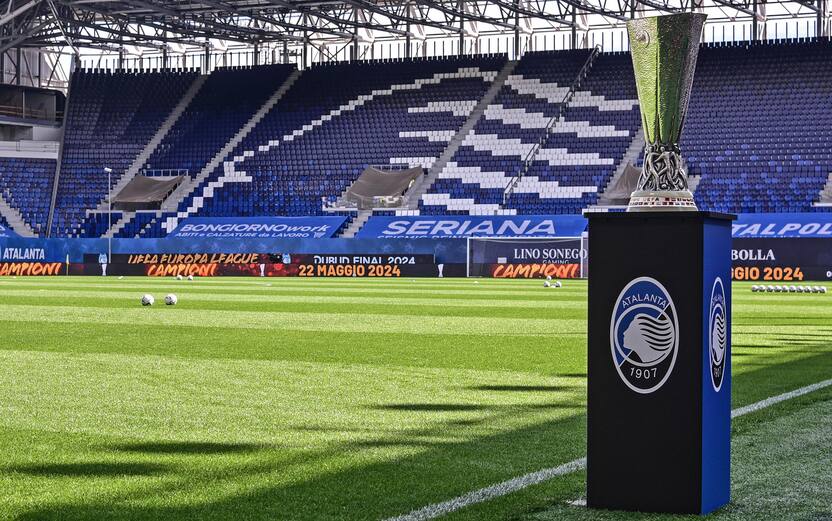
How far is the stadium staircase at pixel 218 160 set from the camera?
6088 centimetres

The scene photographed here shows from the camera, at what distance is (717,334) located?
618 centimetres

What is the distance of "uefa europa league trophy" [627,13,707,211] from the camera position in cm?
604

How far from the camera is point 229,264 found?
5206 centimetres

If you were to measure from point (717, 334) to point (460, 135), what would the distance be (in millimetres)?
54119

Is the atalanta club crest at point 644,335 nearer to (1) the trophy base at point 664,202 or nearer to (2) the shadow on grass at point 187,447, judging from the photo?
(1) the trophy base at point 664,202

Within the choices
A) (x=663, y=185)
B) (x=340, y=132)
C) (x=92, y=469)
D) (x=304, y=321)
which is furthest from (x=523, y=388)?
(x=340, y=132)

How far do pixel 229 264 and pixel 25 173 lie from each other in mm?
18959

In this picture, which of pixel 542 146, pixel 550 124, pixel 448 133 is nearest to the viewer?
pixel 542 146

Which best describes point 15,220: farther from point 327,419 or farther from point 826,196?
point 327,419

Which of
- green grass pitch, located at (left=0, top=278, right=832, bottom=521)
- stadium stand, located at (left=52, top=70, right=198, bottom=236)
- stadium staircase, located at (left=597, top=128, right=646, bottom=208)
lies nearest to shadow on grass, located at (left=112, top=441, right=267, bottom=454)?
green grass pitch, located at (left=0, top=278, right=832, bottom=521)

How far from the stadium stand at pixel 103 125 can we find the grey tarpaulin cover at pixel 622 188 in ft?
86.7

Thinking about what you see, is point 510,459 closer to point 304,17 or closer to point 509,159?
point 509,159

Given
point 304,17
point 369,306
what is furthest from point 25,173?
point 369,306

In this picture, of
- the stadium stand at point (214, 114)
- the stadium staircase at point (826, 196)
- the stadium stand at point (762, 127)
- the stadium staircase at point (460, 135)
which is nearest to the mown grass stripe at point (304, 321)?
the stadium staircase at point (826, 196)
